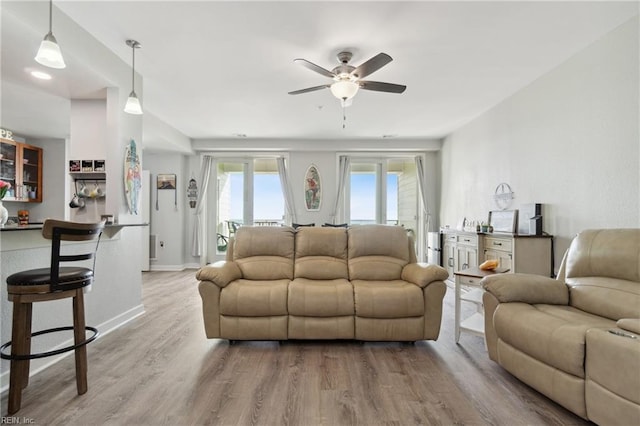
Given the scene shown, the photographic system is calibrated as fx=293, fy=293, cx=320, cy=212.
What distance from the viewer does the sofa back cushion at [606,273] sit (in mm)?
1838

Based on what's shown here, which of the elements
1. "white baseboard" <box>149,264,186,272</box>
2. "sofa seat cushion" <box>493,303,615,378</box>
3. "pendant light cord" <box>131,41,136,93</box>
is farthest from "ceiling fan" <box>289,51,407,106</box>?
"white baseboard" <box>149,264,186,272</box>

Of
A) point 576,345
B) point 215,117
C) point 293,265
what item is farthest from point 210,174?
point 576,345

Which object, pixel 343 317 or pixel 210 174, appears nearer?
pixel 343 317

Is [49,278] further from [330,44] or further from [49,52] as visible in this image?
[330,44]

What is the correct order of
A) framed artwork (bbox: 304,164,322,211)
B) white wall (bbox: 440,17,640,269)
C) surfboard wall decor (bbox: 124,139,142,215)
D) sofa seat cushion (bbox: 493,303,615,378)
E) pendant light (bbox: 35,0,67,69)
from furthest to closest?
framed artwork (bbox: 304,164,322,211)
surfboard wall decor (bbox: 124,139,142,215)
white wall (bbox: 440,17,640,269)
pendant light (bbox: 35,0,67,69)
sofa seat cushion (bbox: 493,303,615,378)

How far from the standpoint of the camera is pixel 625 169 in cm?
241

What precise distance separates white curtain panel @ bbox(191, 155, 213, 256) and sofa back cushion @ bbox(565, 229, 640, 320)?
611cm

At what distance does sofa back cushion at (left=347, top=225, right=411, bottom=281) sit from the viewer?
2.95 meters

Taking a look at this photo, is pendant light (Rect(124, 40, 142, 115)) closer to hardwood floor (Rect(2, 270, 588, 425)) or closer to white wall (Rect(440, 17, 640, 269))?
hardwood floor (Rect(2, 270, 588, 425))

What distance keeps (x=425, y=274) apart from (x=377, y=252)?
0.63 meters

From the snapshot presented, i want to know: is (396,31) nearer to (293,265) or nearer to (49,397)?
(293,265)

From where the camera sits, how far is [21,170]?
201 inches

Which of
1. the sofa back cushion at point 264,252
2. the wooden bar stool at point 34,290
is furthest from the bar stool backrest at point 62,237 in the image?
the sofa back cushion at point 264,252

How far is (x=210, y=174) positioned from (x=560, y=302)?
6.22 metres
